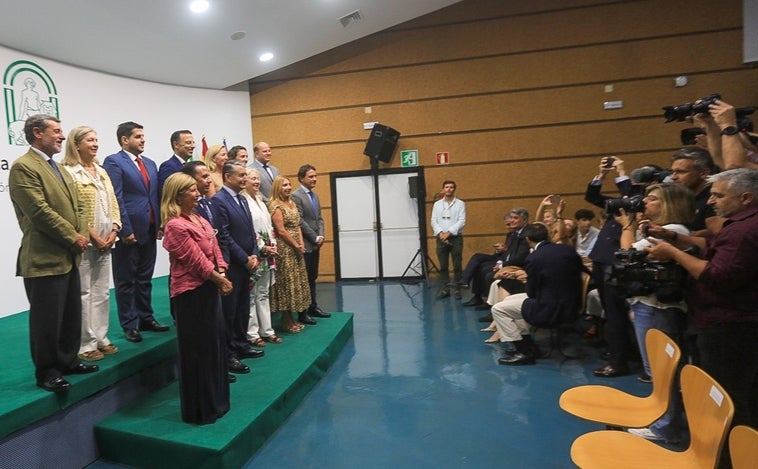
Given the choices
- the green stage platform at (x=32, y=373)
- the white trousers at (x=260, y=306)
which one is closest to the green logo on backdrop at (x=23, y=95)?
the green stage platform at (x=32, y=373)

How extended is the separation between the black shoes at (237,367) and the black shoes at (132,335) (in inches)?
23.2

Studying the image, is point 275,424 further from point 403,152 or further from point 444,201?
point 403,152

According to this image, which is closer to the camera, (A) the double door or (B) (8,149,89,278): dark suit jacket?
(B) (8,149,89,278): dark suit jacket

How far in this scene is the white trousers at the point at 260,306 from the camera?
11.5 feet

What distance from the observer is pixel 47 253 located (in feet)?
7.36

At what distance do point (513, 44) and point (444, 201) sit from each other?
8.05ft

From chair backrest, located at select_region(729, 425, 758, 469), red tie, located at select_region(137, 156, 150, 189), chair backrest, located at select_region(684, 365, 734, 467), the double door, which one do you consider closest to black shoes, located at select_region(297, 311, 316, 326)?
red tie, located at select_region(137, 156, 150, 189)

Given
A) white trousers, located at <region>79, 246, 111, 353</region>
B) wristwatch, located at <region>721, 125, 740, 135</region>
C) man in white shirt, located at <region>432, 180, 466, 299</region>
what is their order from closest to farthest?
wristwatch, located at <region>721, 125, 740, 135</region>, white trousers, located at <region>79, 246, 111, 353</region>, man in white shirt, located at <region>432, 180, 466, 299</region>

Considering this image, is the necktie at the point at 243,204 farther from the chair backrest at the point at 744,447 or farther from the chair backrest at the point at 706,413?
the chair backrest at the point at 744,447

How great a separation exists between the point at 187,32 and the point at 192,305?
3.85 metres

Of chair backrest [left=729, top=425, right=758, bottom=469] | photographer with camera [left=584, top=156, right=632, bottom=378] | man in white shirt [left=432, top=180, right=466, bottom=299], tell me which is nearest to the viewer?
chair backrest [left=729, top=425, right=758, bottom=469]

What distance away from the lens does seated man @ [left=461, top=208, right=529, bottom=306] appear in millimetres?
4588

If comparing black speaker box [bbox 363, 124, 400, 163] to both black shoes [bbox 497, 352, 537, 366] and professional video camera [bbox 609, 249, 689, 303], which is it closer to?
black shoes [bbox 497, 352, 537, 366]

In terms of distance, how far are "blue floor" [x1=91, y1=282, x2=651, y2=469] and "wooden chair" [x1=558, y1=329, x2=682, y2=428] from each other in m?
0.41
